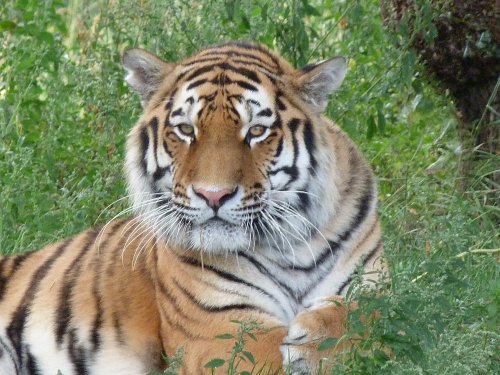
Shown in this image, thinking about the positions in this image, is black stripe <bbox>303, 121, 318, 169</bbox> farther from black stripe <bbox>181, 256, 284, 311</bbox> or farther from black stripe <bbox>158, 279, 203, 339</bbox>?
black stripe <bbox>158, 279, 203, 339</bbox>

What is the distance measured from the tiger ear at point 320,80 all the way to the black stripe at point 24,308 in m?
1.17

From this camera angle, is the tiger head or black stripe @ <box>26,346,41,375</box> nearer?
the tiger head

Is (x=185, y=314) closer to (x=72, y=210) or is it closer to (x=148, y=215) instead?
(x=148, y=215)

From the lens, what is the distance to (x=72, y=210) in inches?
208

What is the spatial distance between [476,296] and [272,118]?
89 centimetres

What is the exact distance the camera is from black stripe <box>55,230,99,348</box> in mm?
4590

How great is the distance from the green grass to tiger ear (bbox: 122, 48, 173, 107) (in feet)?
2.84

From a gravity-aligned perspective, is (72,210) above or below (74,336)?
above

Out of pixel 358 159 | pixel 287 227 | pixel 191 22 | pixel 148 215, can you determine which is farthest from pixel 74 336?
pixel 191 22

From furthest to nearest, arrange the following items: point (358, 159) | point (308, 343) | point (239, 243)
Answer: point (358, 159), point (239, 243), point (308, 343)

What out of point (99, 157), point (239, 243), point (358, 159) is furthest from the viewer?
point (99, 157)

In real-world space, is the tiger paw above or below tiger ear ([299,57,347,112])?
below

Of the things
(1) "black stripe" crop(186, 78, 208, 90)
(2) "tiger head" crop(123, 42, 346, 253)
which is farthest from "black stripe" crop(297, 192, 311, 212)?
(1) "black stripe" crop(186, 78, 208, 90)

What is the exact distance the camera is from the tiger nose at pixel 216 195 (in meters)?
3.98
